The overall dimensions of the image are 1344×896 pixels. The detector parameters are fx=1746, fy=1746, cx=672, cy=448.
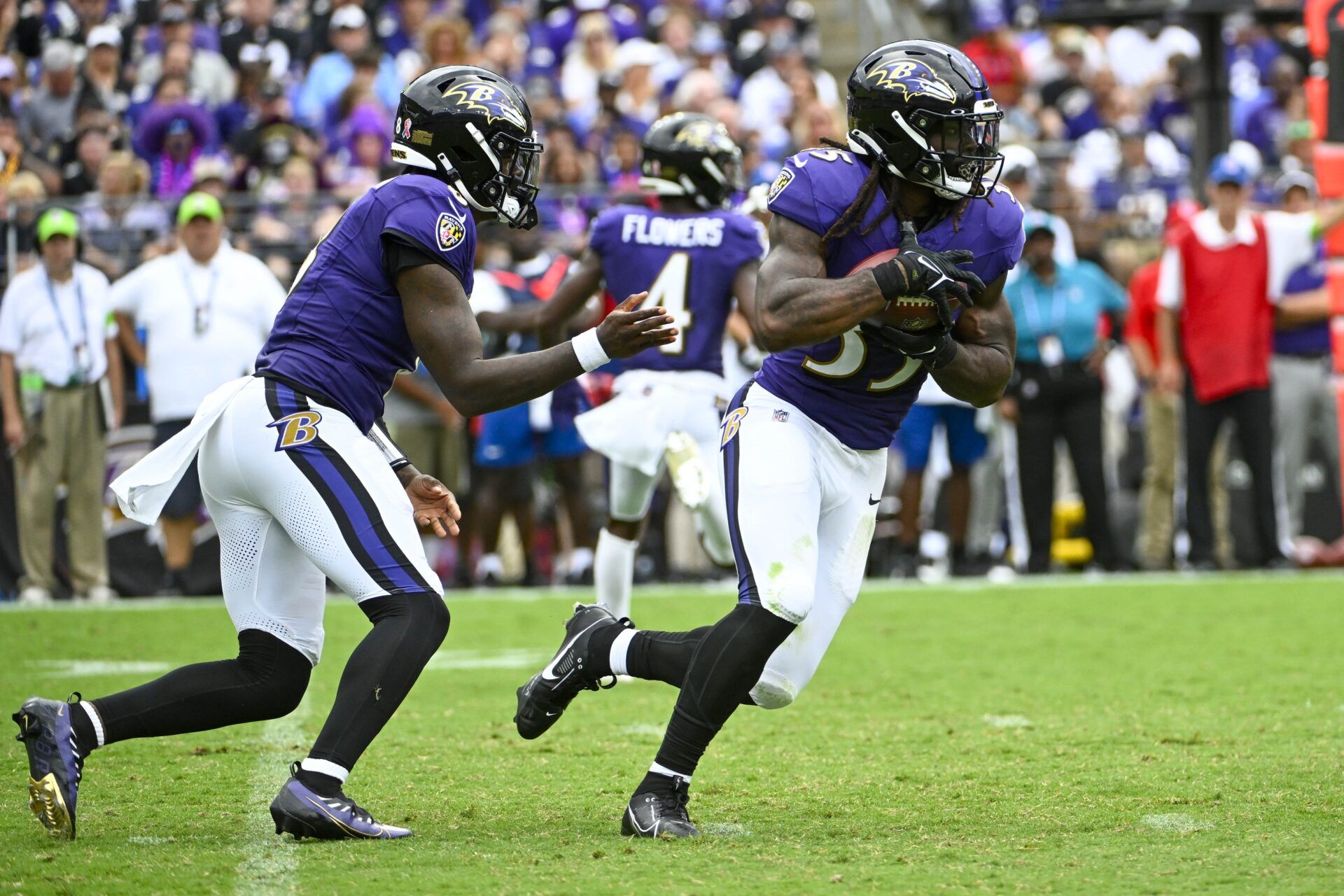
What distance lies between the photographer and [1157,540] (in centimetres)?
1086

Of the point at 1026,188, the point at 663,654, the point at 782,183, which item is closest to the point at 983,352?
the point at 782,183

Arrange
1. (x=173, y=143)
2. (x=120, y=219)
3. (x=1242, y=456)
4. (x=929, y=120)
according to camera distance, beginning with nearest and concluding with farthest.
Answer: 1. (x=929, y=120)
2. (x=1242, y=456)
3. (x=120, y=219)
4. (x=173, y=143)

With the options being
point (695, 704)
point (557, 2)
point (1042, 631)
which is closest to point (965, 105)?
point (695, 704)

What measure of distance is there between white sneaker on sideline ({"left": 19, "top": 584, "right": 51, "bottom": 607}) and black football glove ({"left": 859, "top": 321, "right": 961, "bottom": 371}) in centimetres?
680

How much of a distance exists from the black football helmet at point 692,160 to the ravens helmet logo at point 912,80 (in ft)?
8.85

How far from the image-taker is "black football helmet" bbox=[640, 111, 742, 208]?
6738 millimetres

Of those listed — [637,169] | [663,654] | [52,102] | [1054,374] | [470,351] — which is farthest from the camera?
[637,169]

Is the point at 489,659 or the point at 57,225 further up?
the point at 57,225

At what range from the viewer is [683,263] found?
6719 mm

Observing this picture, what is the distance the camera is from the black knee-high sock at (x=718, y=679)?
389 centimetres

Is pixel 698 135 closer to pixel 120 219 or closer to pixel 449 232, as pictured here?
pixel 449 232

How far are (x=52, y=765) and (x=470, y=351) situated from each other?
1.28 metres

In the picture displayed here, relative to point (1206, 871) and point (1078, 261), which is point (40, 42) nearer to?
point (1078, 261)

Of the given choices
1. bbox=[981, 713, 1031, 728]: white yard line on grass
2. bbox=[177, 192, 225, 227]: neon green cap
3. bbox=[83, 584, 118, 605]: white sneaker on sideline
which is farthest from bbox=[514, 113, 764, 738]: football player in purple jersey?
bbox=[83, 584, 118, 605]: white sneaker on sideline
